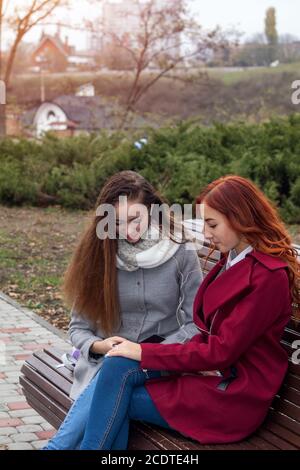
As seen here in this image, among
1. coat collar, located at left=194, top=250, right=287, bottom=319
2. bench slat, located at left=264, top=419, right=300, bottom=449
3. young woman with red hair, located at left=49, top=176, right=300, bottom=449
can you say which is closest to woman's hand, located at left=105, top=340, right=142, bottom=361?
young woman with red hair, located at left=49, top=176, right=300, bottom=449

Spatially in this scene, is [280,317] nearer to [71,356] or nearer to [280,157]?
[71,356]

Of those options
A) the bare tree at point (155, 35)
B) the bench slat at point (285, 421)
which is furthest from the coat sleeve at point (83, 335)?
the bare tree at point (155, 35)

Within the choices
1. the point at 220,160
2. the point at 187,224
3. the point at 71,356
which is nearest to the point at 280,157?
→ the point at 220,160

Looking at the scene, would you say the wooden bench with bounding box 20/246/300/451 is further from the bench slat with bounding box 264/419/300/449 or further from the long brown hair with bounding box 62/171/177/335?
the long brown hair with bounding box 62/171/177/335

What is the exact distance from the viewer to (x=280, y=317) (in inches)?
106

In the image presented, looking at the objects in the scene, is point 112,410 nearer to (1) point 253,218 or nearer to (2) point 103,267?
(2) point 103,267

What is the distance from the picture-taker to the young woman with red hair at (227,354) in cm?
266

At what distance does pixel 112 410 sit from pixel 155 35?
20730 mm

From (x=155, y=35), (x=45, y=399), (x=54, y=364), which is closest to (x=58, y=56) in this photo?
(x=155, y=35)

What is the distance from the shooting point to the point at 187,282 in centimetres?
327

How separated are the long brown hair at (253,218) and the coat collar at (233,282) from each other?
0.04 m

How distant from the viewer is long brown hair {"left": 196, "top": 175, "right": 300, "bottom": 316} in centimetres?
274

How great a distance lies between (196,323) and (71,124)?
83.1 ft

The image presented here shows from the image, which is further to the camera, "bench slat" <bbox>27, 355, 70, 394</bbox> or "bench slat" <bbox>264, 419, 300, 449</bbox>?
"bench slat" <bbox>27, 355, 70, 394</bbox>
